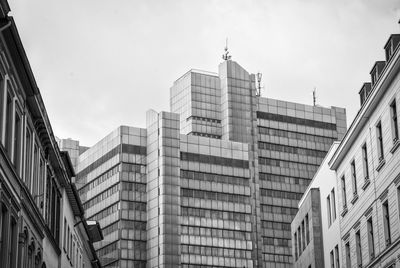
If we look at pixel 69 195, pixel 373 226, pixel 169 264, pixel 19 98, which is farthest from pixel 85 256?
pixel 169 264

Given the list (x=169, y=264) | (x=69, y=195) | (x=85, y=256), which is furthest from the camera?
(x=169, y=264)

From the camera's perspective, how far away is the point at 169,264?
Answer: 166625 millimetres

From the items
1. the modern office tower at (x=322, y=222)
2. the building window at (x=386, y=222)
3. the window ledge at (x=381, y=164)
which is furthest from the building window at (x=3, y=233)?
the modern office tower at (x=322, y=222)

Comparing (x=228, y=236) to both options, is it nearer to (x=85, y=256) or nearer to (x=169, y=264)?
(x=169, y=264)

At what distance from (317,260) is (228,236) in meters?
109

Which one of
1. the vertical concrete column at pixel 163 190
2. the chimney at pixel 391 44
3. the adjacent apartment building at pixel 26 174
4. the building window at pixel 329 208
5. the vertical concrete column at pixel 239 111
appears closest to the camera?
the adjacent apartment building at pixel 26 174

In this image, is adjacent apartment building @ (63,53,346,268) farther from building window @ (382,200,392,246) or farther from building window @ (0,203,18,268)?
building window @ (0,203,18,268)

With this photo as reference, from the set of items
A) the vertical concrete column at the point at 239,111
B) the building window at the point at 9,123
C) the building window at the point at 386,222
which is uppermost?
the vertical concrete column at the point at 239,111

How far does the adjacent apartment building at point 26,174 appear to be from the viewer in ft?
120

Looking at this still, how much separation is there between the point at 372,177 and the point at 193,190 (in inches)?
4949

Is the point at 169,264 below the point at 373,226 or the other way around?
the other way around

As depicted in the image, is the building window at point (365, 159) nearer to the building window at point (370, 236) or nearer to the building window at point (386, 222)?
the building window at point (370, 236)

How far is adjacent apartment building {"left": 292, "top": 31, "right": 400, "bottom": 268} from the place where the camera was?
47844 millimetres

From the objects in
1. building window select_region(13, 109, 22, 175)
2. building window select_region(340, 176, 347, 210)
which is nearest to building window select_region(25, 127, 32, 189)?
building window select_region(13, 109, 22, 175)
